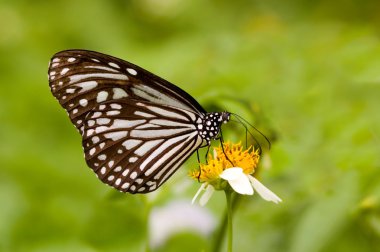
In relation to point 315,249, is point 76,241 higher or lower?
lower

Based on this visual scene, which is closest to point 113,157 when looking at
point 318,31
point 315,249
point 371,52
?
point 315,249

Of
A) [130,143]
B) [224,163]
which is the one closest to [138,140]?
[130,143]

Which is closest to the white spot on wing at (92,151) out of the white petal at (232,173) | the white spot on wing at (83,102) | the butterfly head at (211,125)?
the white spot on wing at (83,102)

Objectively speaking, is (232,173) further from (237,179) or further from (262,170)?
(262,170)

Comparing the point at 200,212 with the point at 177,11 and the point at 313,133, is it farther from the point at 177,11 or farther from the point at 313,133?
the point at 177,11

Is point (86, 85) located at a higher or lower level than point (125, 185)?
higher

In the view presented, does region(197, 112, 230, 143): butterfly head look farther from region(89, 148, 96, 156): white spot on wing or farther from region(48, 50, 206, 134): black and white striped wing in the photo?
region(89, 148, 96, 156): white spot on wing
